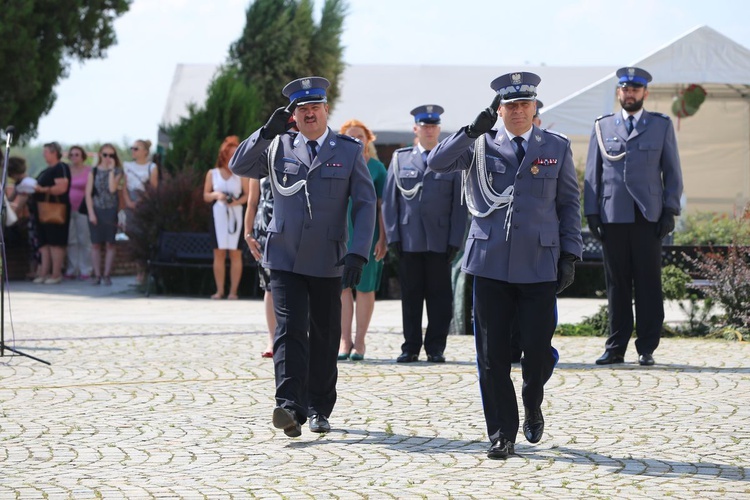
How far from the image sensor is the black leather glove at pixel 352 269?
753 centimetres

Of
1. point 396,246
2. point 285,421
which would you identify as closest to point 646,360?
point 396,246

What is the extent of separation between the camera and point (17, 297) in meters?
18.1

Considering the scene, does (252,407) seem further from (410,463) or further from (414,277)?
(414,277)

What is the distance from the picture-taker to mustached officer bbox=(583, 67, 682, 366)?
1042 cm

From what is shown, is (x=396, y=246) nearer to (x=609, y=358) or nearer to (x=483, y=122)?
(x=609, y=358)

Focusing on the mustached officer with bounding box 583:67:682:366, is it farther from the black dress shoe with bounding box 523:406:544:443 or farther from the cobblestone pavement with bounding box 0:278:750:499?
the black dress shoe with bounding box 523:406:544:443

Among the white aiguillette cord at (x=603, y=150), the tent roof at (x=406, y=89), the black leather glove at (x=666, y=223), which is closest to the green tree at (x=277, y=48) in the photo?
the tent roof at (x=406, y=89)

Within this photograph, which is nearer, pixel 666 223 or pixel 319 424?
pixel 319 424

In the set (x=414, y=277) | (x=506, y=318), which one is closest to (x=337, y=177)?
(x=506, y=318)

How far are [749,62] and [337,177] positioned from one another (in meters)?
12.4

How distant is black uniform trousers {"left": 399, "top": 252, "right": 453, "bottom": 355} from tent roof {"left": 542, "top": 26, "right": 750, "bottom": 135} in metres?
7.80

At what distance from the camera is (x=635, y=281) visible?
34.7ft

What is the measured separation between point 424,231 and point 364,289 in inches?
26.7

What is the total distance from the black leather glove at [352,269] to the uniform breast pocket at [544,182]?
1.09m
